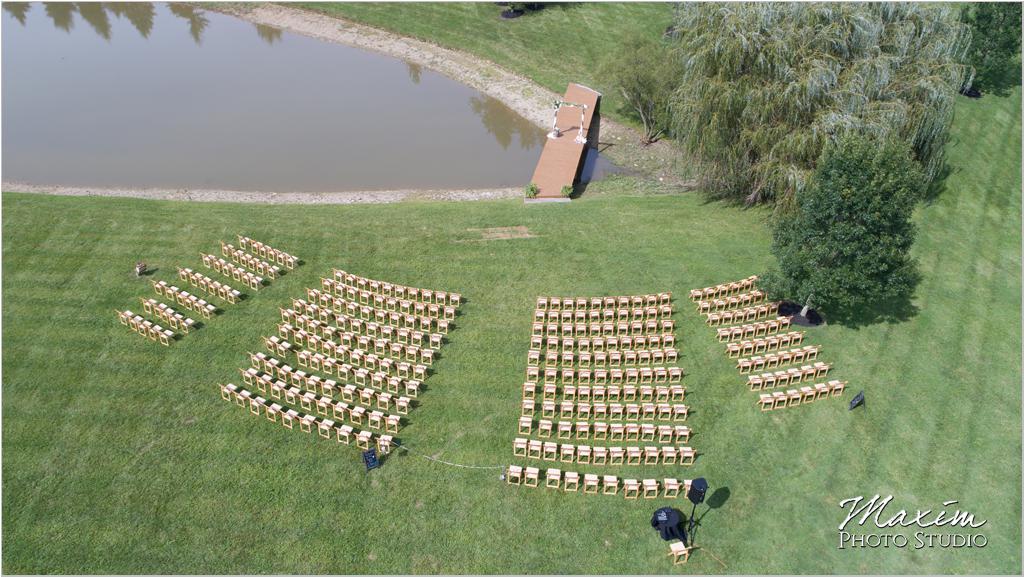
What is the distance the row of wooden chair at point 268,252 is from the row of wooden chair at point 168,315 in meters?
4.58

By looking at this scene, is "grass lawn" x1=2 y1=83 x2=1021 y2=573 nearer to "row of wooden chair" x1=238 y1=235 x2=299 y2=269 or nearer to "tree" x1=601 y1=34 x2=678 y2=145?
"row of wooden chair" x1=238 y1=235 x2=299 y2=269

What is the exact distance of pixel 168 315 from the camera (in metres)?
24.0

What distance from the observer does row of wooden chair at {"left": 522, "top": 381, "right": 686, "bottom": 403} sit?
2081cm

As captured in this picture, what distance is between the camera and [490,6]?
6119 centimetres

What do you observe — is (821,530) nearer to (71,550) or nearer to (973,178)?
(71,550)

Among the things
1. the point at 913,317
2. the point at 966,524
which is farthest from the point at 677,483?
the point at 913,317

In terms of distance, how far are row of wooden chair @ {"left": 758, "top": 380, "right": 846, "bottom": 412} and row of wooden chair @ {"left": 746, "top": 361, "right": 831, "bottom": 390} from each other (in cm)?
39

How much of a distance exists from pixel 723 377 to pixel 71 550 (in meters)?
19.8

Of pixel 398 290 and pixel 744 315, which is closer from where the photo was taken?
pixel 744 315

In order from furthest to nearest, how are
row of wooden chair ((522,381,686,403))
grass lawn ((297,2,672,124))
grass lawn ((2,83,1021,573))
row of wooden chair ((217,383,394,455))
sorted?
grass lawn ((297,2,672,124)), row of wooden chair ((522,381,686,403)), row of wooden chair ((217,383,394,455)), grass lawn ((2,83,1021,573))

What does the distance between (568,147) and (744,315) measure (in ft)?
56.3

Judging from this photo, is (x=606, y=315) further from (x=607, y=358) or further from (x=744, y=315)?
(x=744, y=315)

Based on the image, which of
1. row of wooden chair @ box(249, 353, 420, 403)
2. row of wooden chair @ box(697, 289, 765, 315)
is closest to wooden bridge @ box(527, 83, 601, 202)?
row of wooden chair @ box(697, 289, 765, 315)

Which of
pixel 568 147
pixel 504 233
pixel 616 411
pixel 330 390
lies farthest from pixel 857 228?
pixel 568 147
